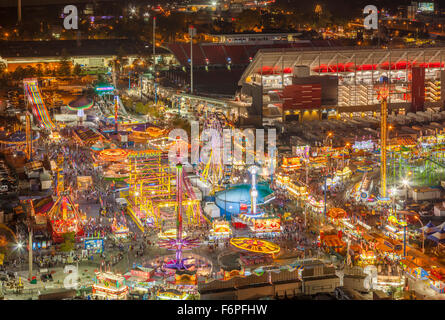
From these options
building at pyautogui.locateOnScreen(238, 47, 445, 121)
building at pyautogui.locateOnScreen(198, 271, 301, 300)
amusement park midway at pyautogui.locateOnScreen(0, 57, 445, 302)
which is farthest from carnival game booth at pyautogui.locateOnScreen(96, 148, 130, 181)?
building at pyautogui.locateOnScreen(198, 271, 301, 300)

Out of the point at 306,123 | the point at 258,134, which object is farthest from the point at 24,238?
the point at 306,123

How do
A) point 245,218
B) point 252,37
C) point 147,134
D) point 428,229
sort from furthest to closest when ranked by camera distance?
point 252,37 → point 147,134 → point 245,218 → point 428,229

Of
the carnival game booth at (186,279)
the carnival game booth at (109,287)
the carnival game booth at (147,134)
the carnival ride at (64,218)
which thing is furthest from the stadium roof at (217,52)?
the carnival game booth at (109,287)

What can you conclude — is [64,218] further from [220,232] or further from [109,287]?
[109,287]

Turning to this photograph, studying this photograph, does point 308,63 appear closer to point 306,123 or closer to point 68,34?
point 306,123

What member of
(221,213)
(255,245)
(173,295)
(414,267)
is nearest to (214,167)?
(221,213)
